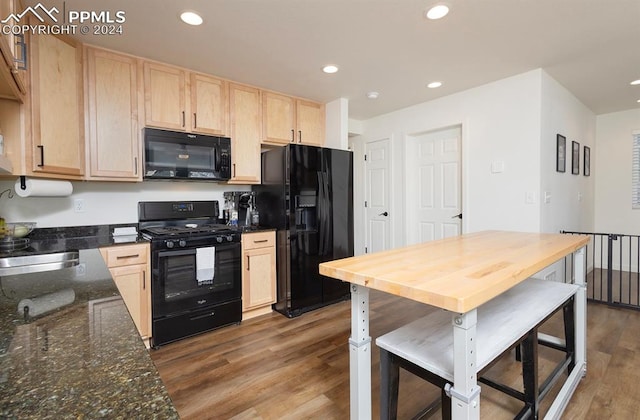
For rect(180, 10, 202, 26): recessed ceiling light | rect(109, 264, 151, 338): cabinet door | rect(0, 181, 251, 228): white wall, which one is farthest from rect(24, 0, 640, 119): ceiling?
rect(109, 264, 151, 338): cabinet door

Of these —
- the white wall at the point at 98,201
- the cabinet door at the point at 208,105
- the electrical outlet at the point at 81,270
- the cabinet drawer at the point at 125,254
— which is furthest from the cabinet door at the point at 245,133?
the electrical outlet at the point at 81,270

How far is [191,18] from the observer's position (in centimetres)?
204

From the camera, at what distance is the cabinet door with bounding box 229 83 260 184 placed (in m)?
3.08

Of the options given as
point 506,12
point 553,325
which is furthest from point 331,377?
point 506,12

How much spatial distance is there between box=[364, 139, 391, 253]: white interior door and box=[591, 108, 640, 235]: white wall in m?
3.27

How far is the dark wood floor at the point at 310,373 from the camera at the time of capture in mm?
1712

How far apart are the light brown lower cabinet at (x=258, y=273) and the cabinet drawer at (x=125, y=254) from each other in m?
0.85

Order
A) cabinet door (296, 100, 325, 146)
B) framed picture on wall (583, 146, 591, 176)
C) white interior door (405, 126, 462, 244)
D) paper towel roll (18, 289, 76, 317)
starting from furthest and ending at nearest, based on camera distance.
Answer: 1. framed picture on wall (583, 146, 591, 176)
2. white interior door (405, 126, 462, 244)
3. cabinet door (296, 100, 325, 146)
4. paper towel roll (18, 289, 76, 317)

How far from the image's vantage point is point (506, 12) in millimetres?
2021

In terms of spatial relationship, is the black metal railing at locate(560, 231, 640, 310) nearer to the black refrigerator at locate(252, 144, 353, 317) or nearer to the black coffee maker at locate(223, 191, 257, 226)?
the black refrigerator at locate(252, 144, 353, 317)

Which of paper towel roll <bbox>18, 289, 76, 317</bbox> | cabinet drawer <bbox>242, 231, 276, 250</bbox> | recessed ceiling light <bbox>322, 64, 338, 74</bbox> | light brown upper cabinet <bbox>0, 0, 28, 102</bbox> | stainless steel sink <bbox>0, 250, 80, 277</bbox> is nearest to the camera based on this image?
paper towel roll <bbox>18, 289, 76, 317</bbox>

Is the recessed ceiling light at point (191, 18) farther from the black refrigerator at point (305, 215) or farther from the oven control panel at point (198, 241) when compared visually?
the oven control panel at point (198, 241)

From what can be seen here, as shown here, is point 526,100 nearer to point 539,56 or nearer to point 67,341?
point 539,56

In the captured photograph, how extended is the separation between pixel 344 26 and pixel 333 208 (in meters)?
1.77
